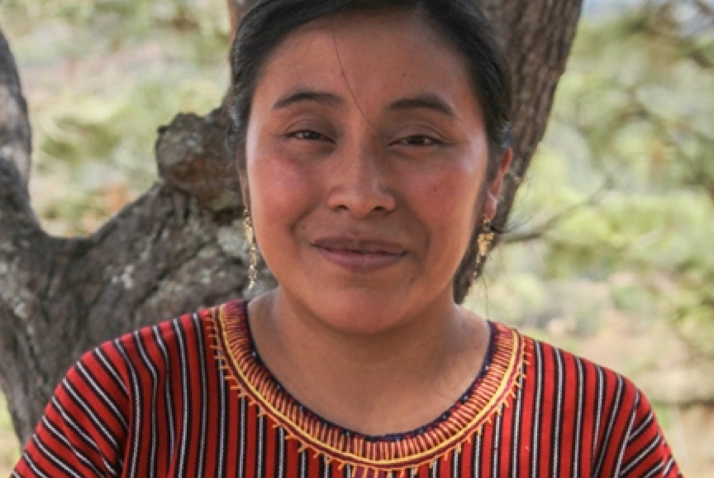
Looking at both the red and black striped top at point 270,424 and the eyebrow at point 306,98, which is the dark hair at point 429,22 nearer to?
the eyebrow at point 306,98

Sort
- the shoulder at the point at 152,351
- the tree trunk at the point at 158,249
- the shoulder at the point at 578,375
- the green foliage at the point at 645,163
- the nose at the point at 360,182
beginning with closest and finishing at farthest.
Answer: the nose at the point at 360,182 < the shoulder at the point at 152,351 < the shoulder at the point at 578,375 < the tree trunk at the point at 158,249 < the green foliage at the point at 645,163

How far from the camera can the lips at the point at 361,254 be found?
1.24 m

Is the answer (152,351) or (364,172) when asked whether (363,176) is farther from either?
(152,351)

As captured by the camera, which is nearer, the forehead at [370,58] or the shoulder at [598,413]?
the forehead at [370,58]

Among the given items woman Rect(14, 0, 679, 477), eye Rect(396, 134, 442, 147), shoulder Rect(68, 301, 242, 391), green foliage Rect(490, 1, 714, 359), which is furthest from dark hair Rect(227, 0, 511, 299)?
green foliage Rect(490, 1, 714, 359)

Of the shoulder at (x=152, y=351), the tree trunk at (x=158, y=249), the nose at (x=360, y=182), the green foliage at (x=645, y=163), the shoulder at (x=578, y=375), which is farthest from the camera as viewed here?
the green foliage at (x=645, y=163)

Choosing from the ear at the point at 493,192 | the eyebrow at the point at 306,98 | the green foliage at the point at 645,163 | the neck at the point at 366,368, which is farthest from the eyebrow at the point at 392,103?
the green foliage at the point at 645,163

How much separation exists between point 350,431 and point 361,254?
0.26m

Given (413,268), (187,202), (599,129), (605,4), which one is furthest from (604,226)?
(413,268)

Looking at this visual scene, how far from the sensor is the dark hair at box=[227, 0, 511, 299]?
131cm

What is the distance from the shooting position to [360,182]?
4.01 feet

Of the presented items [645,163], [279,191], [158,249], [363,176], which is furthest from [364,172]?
[645,163]

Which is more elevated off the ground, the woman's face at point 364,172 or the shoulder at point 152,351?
the woman's face at point 364,172

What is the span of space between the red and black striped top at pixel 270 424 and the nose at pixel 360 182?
0.30 metres
